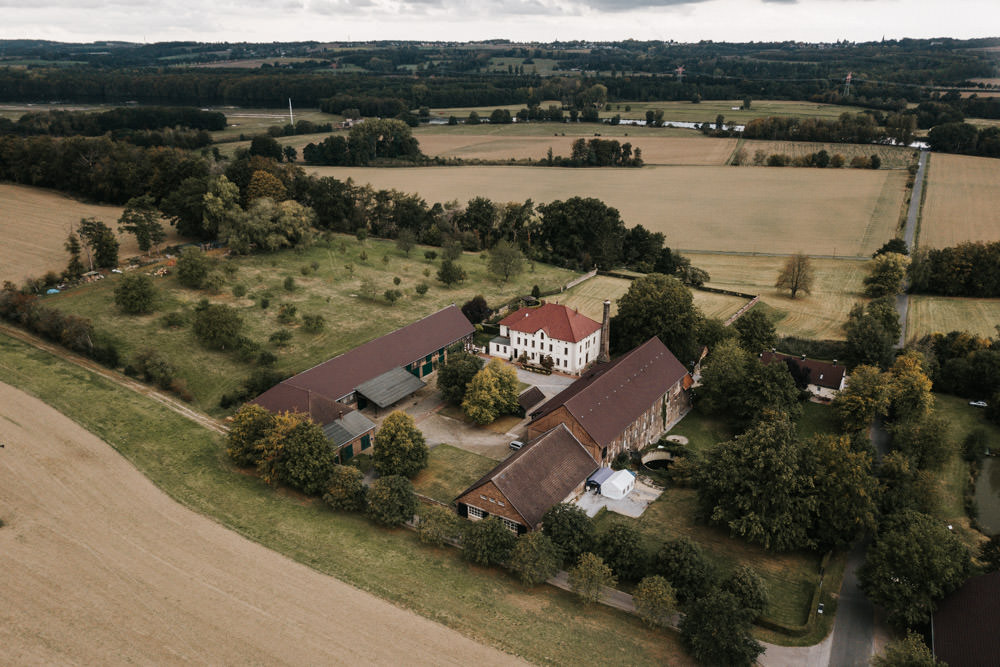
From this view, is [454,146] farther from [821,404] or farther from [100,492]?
[100,492]

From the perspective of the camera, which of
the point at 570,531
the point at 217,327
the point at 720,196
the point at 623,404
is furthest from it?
the point at 720,196

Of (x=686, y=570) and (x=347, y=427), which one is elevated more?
(x=347, y=427)

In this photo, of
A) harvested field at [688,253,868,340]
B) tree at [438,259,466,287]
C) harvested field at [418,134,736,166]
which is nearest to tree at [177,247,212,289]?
tree at [438,259,466,287]

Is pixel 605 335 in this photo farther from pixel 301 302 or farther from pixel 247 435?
pixel 247 435

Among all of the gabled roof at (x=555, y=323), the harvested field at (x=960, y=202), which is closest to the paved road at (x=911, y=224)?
the harvested field at (x=960, y=202)

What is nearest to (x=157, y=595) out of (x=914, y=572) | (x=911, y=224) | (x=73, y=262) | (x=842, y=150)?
(x=914, y=572)

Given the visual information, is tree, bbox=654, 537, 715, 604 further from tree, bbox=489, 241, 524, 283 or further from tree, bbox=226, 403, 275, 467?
tree, bbox=489, 241, 524, 283

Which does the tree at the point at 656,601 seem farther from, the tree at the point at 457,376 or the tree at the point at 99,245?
the tree at the point at 99,245
